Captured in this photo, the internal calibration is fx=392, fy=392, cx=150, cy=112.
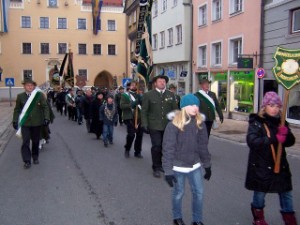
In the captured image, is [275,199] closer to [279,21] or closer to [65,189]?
[65,189]

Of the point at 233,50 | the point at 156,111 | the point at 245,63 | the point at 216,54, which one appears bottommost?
the point at 156,111

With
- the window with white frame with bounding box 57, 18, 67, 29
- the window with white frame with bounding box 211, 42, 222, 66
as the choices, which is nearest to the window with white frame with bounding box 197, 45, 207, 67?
the window with white frame with bounding box 211, 42, 222, 66

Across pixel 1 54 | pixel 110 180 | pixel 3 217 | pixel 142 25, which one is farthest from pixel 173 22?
pixel 1 54

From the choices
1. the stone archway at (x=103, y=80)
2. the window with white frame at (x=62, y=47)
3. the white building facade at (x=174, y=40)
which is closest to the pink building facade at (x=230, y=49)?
the white building facade at (x=174, y=40)

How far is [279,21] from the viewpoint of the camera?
16.8 m

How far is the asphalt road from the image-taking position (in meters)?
4.87

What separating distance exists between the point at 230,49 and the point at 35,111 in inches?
599

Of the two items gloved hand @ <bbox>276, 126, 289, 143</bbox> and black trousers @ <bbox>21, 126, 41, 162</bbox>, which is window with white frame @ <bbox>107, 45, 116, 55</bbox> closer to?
black trousers @ <bbox>21, 126, 41, 162</bbox>

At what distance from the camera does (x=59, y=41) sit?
171ft

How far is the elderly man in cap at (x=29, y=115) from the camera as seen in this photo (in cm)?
786

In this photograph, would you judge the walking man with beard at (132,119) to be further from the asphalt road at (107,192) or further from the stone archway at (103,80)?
the stone archway at (103,80)

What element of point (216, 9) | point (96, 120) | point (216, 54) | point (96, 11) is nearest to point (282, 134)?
point (96, 120)

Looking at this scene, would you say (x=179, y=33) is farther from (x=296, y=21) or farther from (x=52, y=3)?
(x=52, y=3)

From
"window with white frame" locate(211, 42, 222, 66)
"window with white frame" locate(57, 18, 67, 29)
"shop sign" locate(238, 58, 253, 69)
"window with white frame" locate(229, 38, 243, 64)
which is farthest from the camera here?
"window with white frame" locate(57, 18, 67, 29)
